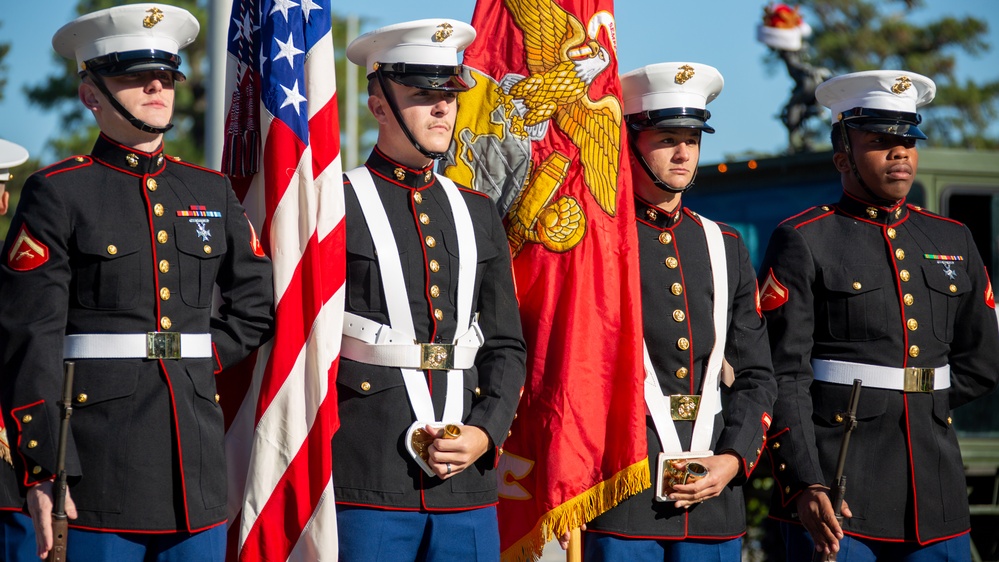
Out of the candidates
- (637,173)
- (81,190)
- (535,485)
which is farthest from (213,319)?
(637,173)

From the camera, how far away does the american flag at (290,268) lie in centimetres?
391

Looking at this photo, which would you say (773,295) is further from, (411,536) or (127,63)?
(127,63)

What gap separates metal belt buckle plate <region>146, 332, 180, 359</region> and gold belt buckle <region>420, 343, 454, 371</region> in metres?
0.71

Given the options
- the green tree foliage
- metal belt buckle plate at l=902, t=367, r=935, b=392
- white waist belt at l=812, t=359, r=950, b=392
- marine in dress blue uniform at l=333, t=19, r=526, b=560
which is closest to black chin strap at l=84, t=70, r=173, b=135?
marine in dress blue uniform at l=333, t=19, r=526, b=560

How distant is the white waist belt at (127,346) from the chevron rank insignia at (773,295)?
6.57ft

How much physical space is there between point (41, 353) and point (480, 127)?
1.78 metres

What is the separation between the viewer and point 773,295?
463 cm

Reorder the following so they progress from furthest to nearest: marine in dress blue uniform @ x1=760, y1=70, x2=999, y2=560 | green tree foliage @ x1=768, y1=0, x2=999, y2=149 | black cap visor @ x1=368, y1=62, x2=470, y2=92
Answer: green tree foliage @ x1=768, y1=0, x2=999, y2=149 → marine in dress blue uniform @ x1=760, y1=70, x2=999, y2=560 → black cap visor @ x1=368, y1=62, x2=470, y2=92

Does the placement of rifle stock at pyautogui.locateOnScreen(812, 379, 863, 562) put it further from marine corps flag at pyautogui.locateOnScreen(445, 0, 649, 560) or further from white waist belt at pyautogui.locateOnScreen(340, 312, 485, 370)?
white waist belt at pyautogui.locateOnScreen(340, 312, 485, 370)

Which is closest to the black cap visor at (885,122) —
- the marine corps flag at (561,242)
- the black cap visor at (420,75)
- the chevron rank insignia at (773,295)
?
the chevron rank insignia at (773,295)

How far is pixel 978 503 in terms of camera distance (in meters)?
8.53

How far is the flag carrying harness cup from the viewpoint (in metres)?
3.94

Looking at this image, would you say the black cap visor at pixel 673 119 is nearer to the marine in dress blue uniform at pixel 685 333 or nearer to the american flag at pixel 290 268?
the marine in dress blue uniform at pixel 685 333

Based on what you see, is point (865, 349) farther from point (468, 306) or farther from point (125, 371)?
point (125, 371)
